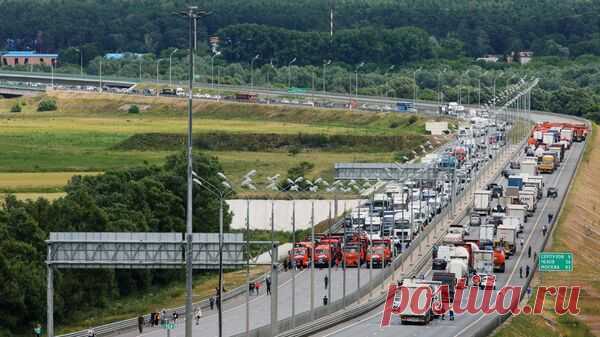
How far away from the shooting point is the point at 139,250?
98.9m

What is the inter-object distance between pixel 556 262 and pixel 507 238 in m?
15.5

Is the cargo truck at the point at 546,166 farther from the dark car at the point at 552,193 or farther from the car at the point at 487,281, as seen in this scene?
the car at the point at 487,281

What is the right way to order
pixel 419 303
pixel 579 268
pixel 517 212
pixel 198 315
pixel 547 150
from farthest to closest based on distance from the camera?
1. pixel 547 150
2. pixel 517 212
3. pixel 579 268
4. pixel 198 315
5. pixel 419 303

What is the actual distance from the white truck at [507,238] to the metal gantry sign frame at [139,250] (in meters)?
32.1

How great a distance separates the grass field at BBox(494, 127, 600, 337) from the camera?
100062mm

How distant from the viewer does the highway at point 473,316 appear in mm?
90125

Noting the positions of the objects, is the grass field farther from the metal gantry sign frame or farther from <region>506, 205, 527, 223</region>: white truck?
the metal gantry sign frame

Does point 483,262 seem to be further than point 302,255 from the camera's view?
No

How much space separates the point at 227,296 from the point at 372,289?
30.3ft

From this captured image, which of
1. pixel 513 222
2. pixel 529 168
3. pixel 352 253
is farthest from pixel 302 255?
pixel 529 168

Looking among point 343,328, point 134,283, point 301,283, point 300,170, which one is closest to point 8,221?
point 134,283

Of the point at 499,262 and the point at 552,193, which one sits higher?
the point at 552,193

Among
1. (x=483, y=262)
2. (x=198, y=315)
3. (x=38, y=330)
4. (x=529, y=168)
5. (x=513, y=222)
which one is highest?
(x=529, y=168)

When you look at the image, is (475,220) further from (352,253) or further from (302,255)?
→ (302,255)
